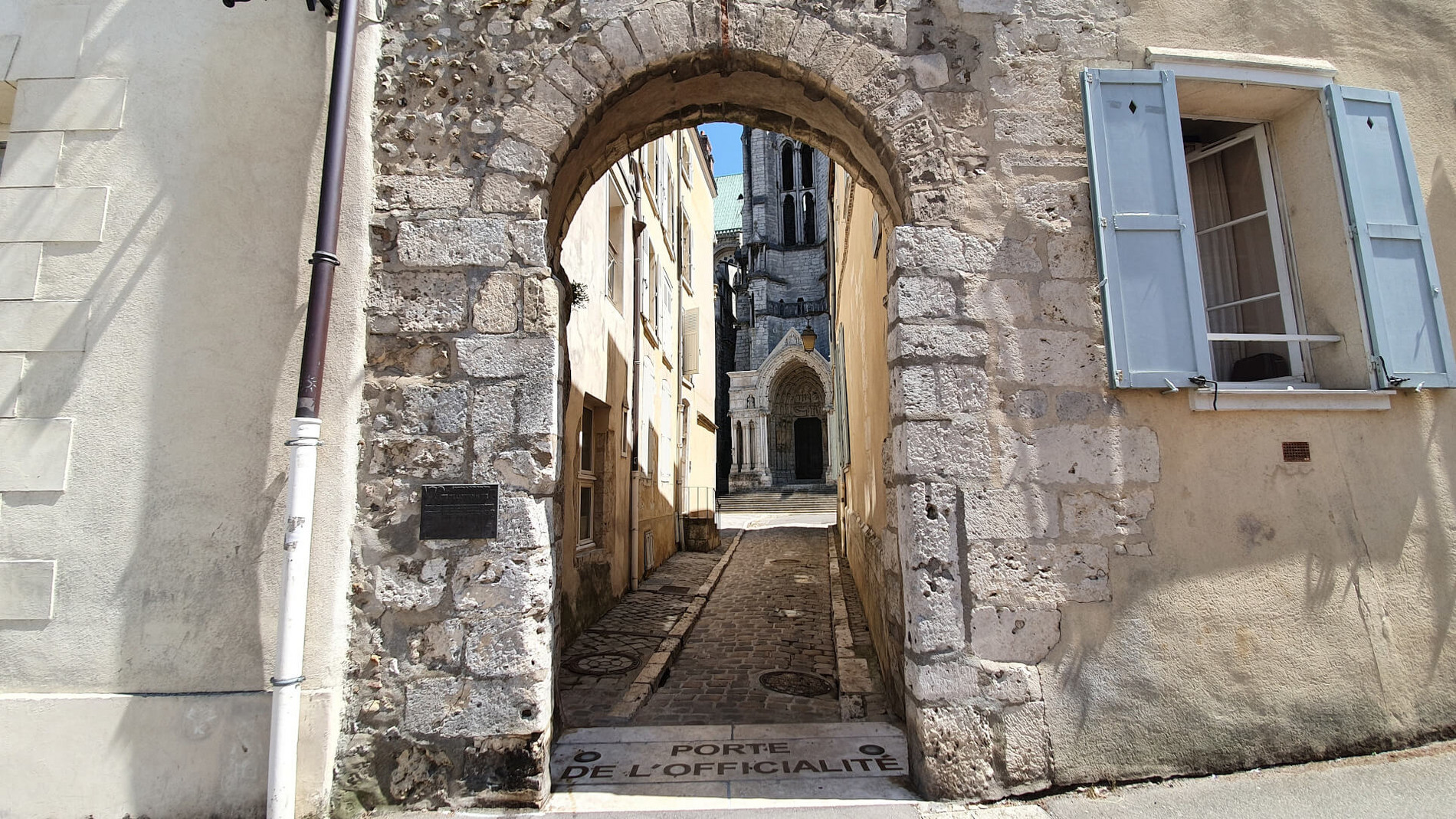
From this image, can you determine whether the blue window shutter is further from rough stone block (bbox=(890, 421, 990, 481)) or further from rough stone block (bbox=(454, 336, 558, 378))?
rough stone block (bbox=(454, 336, 558, 378))

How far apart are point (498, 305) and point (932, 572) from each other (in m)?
2.16

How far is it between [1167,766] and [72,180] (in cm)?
519

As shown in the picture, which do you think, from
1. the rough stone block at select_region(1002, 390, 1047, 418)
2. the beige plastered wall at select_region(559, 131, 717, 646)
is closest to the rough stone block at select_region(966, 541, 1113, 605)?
the rough stone block at select_region(1002, 390, 1047, 418)

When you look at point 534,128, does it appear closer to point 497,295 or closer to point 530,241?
point 530,241

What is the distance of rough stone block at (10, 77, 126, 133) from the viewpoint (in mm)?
2947

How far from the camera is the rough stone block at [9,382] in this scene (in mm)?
2775

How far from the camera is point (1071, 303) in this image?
9.97 feet

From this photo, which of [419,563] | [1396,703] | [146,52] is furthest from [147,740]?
[1396,703]

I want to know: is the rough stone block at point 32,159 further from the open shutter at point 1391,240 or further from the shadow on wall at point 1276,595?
the open shutter at point 1391,240

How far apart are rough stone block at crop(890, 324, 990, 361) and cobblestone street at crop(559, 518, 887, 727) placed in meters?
2.01

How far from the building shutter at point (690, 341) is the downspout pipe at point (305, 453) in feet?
30.7

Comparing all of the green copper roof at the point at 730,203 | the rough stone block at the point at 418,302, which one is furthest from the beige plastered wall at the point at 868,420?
the green copper roof at the point at 730,203

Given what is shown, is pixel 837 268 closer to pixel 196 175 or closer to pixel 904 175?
pixel 904 175

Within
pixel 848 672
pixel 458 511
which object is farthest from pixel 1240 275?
pixel 458 511
